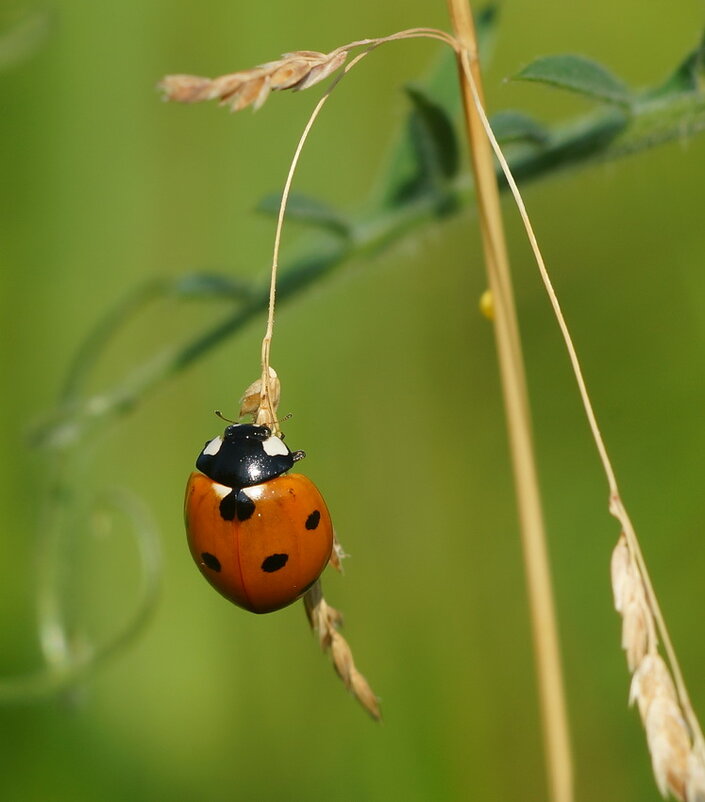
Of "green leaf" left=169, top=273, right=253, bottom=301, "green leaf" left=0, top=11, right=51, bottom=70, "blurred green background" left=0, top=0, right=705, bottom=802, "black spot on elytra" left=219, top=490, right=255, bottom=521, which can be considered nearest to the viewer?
"black spot on elytra" left=219, top=490, right=255, bottom=521

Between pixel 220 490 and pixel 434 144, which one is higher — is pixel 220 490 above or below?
below

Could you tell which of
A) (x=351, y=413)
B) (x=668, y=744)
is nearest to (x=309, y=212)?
(x=668, y=744)

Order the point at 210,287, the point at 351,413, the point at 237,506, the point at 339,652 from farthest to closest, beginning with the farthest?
1. the point at 351,413
2. the point at 210,287
3. the point at 237,506
4. the point at 339,652

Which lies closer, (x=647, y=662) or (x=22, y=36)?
(x=647, y=662)

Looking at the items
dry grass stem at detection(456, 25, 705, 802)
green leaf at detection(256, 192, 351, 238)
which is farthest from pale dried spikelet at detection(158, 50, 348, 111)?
green leaf at detection(256, 192, 351, 238)

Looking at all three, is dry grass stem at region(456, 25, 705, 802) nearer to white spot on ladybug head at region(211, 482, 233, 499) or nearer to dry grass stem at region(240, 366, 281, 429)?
dry grass stem at region(240, 366, 281, 429)

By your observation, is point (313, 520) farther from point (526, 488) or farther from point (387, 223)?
point (387, 223)

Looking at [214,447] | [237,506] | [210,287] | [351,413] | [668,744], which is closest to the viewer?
[668,744]

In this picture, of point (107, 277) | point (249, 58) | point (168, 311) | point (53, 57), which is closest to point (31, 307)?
point (107, 277)
